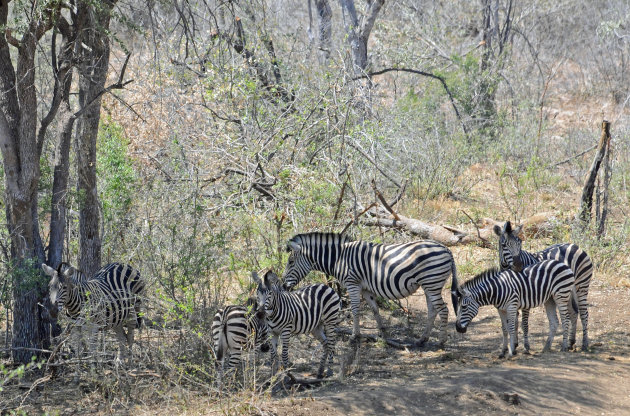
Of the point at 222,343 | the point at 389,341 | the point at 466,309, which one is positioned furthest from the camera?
the point at 389,341

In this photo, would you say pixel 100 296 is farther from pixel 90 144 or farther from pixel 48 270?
pixel 90 144

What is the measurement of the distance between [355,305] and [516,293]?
2.05 m

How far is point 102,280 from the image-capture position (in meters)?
8.34

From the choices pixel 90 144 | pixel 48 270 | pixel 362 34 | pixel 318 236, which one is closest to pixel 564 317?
pixel 318 236

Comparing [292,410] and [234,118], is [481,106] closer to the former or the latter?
[234,118]

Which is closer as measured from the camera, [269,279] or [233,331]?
[233,331]

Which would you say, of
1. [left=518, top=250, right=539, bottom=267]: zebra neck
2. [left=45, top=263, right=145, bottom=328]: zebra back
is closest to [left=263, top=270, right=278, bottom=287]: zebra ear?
[left=45, top=263, right=145, bottom=328]: zebra back

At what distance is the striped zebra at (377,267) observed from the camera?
9.21 metres

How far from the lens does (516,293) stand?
8.44m

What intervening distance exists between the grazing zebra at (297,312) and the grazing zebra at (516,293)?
1.51m

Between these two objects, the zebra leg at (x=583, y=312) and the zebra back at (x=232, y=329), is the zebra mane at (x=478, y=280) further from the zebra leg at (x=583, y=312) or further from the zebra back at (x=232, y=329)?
the zebra back at (x=232, y=329)

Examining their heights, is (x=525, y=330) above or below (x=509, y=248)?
below

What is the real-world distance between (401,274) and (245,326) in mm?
2660

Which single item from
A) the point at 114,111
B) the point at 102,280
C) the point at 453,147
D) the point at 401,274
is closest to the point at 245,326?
the point at 102,280
